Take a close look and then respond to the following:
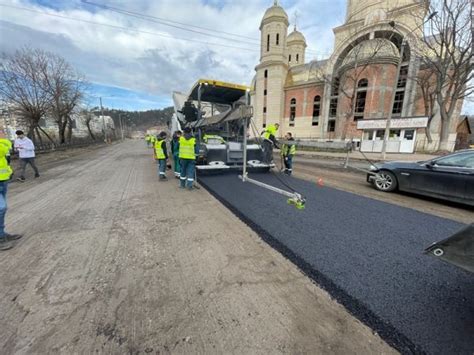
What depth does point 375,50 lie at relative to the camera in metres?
25.1

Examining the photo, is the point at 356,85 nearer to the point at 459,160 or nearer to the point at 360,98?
the point at 360,98

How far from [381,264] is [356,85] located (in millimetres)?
29466

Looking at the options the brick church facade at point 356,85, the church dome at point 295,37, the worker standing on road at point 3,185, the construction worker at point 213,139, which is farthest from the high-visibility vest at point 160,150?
the church dome at point 295,37

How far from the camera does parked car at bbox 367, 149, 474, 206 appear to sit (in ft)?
15.1

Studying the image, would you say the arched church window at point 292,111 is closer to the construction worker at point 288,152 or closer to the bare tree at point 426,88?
the bare tree at point 426,88

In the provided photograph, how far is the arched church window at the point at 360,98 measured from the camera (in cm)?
2862

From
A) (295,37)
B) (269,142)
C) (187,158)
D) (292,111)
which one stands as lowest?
(187,158)

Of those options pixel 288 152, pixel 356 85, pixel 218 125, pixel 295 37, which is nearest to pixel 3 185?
pixel 218 125

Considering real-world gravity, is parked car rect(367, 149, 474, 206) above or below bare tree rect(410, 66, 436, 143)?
below

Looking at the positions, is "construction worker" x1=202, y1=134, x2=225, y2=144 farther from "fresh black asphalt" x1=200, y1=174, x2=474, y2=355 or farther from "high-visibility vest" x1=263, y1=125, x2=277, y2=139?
"fresh black asphalt" x1=200, y1=174, x2=474, y2=355

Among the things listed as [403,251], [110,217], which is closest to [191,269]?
[110,217]

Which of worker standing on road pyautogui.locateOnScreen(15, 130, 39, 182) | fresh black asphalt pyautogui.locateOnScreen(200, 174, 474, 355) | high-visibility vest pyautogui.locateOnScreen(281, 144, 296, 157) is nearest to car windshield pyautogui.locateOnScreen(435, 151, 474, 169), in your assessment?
fresh black asphalt pyautogui.locateOnScreen(200, 174, 474, 355)

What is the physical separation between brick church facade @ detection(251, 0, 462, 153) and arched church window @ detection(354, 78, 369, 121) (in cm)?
→ 13

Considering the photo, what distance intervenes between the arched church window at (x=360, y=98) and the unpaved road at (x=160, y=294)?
107ft
